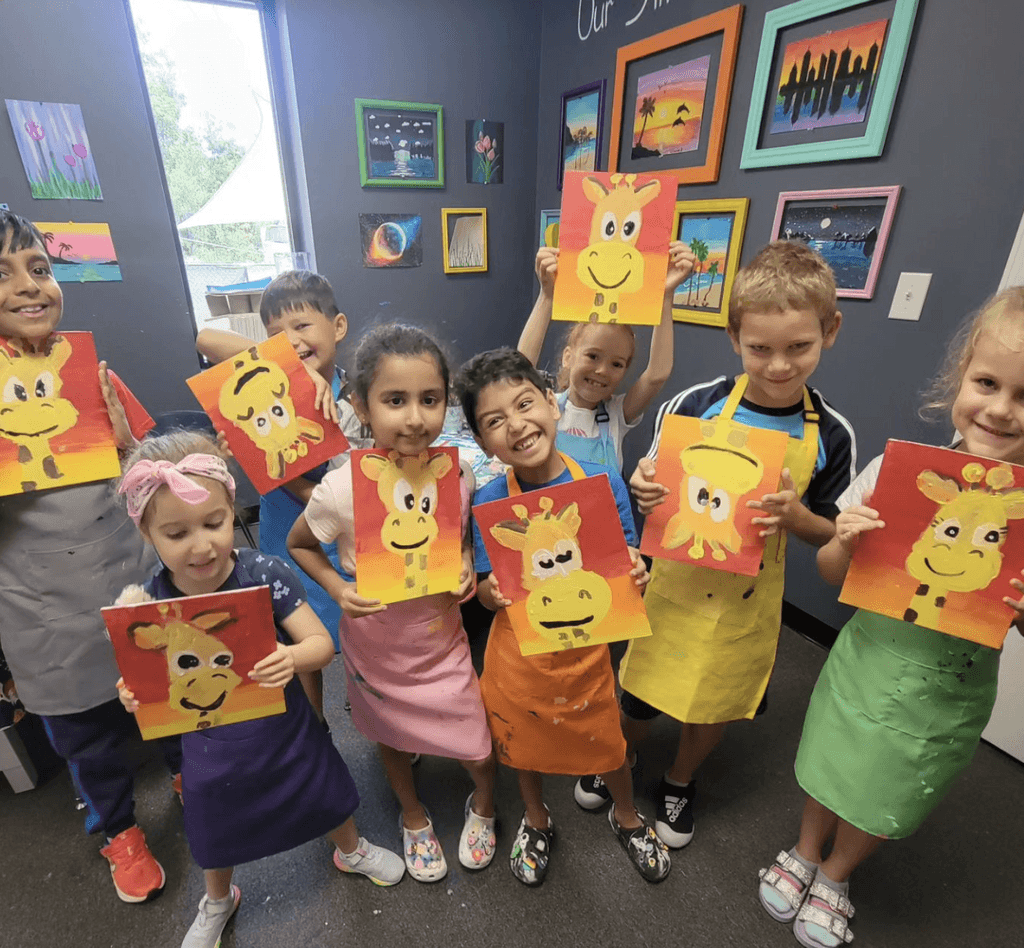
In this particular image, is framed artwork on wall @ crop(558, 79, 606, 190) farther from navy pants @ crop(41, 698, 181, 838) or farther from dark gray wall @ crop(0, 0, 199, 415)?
navy pants @ crop(41, 698, 181, 838)

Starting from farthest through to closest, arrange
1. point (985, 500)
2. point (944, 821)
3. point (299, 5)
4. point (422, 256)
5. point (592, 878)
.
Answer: point (422, 256)
point (299, 5)
point (944, 821)
point (592, 878)
point (985, 500)

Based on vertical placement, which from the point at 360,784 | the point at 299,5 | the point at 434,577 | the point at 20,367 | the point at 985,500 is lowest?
the point at 360,784

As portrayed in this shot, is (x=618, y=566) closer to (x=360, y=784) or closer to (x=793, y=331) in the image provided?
(x=793, y=331)

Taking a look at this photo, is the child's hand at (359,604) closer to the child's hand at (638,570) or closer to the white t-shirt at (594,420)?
the child's hand at (638,570)

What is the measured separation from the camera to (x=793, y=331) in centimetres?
105

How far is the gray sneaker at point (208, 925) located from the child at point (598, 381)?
1304mm

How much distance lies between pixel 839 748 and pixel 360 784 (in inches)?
49.6

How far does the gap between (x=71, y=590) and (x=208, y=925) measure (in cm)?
78

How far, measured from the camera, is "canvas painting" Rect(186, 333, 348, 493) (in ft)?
3.80

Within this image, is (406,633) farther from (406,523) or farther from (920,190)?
(920,190)

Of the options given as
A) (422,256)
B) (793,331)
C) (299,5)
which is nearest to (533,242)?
(422,256)

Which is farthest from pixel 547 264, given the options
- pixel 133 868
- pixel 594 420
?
pixel 133 868

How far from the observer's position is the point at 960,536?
0.92 m

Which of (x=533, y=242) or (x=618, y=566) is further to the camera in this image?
(x=533, y=242)
